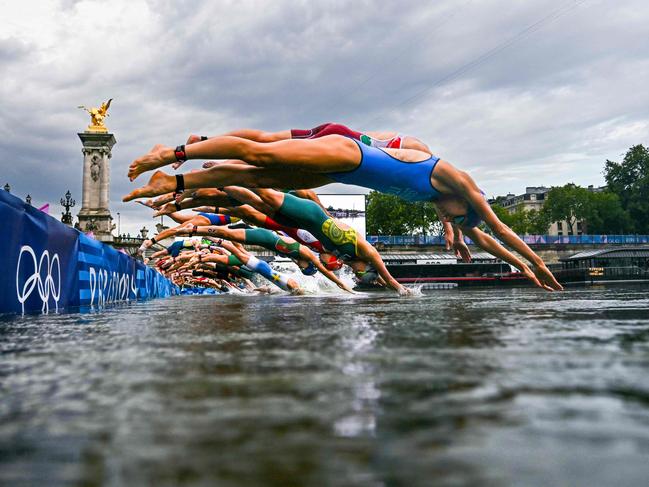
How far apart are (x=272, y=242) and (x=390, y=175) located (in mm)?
8775

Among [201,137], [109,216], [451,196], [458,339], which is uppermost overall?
[109,216]

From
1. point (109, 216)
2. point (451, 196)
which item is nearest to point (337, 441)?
point (451, 196)

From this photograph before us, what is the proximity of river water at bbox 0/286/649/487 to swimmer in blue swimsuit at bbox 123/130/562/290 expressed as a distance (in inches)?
131

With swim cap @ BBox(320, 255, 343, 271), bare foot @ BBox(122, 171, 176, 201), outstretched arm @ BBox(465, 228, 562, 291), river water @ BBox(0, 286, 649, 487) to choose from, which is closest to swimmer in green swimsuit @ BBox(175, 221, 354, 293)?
swim cap @ BBox(320, 255, 343, 271)

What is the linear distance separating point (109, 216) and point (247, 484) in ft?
192

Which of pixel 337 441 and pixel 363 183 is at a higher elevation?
pixel 363 183

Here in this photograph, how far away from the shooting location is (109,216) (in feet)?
180

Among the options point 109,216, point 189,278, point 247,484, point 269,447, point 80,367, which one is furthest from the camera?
point 109,216

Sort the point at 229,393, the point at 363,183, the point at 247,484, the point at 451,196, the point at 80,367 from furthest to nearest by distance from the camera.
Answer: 1. the point at 451,196
2. the point at 363,183
3. the point at 80,367
4. the point at 229,393
5. the point at 247,484

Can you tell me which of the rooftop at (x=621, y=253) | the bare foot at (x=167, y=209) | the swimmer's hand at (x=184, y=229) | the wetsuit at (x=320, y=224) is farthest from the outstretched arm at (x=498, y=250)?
the rooftop at (x=621, y=253)

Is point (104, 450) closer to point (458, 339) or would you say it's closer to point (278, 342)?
point (278, 342)

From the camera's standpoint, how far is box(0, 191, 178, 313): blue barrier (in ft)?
16.5

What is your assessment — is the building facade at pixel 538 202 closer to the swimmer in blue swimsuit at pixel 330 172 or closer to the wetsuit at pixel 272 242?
the wetsuit at pixel 272 242

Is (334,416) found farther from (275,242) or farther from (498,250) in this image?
(275,242)
